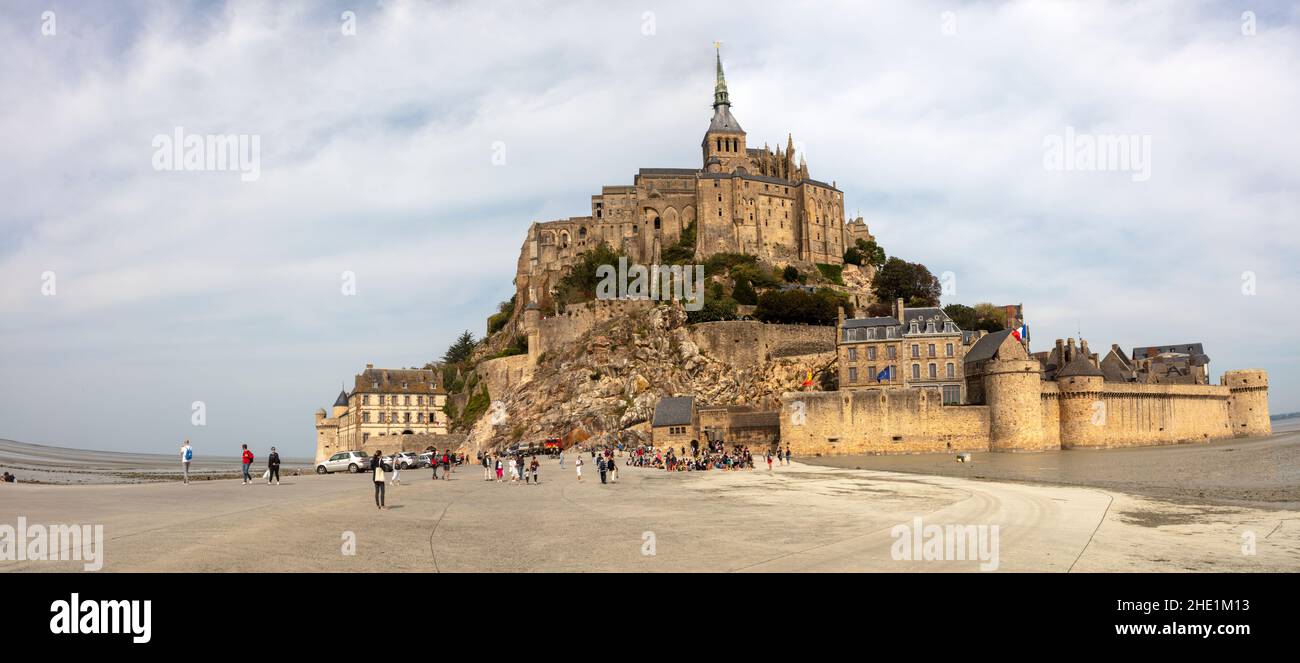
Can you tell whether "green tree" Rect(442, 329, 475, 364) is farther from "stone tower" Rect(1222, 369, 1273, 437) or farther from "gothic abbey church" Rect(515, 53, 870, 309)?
"stone tower" Rect(1222, 369, 1273, 437)

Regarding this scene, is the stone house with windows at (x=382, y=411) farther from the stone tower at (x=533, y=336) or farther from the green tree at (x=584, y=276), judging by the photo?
the green tree at (x=584, y=276)

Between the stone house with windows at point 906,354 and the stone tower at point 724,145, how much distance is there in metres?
44.4

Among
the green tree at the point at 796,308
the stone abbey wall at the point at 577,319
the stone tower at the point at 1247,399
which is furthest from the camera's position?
the stone abbey wall at the point at 577,319

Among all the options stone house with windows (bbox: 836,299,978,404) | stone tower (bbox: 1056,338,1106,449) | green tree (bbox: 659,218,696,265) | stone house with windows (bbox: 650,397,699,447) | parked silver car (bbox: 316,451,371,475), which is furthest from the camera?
green tree (bbox: 659,218,696,265)

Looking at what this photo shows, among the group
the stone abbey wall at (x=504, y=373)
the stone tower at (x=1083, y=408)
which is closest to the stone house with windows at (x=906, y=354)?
the stone tower at (x=1083, y=408)

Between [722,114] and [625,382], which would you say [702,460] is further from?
[722,114]

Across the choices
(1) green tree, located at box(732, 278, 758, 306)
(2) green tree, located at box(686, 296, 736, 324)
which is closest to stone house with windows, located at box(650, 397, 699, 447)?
(2) green tree, located at box(686, 296, 736, 324)

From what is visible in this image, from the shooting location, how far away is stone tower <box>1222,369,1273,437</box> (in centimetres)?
6862

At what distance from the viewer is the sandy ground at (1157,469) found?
86.7ft

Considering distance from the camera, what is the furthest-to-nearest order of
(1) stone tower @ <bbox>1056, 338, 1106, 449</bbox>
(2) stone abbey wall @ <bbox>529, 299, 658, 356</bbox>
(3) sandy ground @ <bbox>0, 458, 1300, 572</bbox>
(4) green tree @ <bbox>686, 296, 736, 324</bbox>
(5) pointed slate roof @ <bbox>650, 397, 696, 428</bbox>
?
(2) stone abbey wall @ <bbox>529, 299, 658, 356</bbox>
(4) green tree @ <bbox>686, 296, 736, 324</bbox>
(1) stone tower @ <bbox>1056, 338, 1106, 449</bbox>
(5) pointed slate roof @ <bbox>650, 397, 696, 428</bbox>
(3) sandy ground @ <bbox>0, 458, 1300, 572</bbox>

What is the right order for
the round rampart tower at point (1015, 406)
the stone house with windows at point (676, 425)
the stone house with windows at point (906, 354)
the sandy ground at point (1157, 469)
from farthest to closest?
the stone house with windows at point (906, 354), the stone house with windows at point (676, 425), the round rampart tower at point (1015, 406), the sandy ground at point (1157, 469)

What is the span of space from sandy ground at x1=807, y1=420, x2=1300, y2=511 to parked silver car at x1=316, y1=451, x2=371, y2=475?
23307 millimetres

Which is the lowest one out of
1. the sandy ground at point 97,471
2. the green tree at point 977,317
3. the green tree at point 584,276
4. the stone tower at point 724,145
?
the sandy ground at point 97,471
